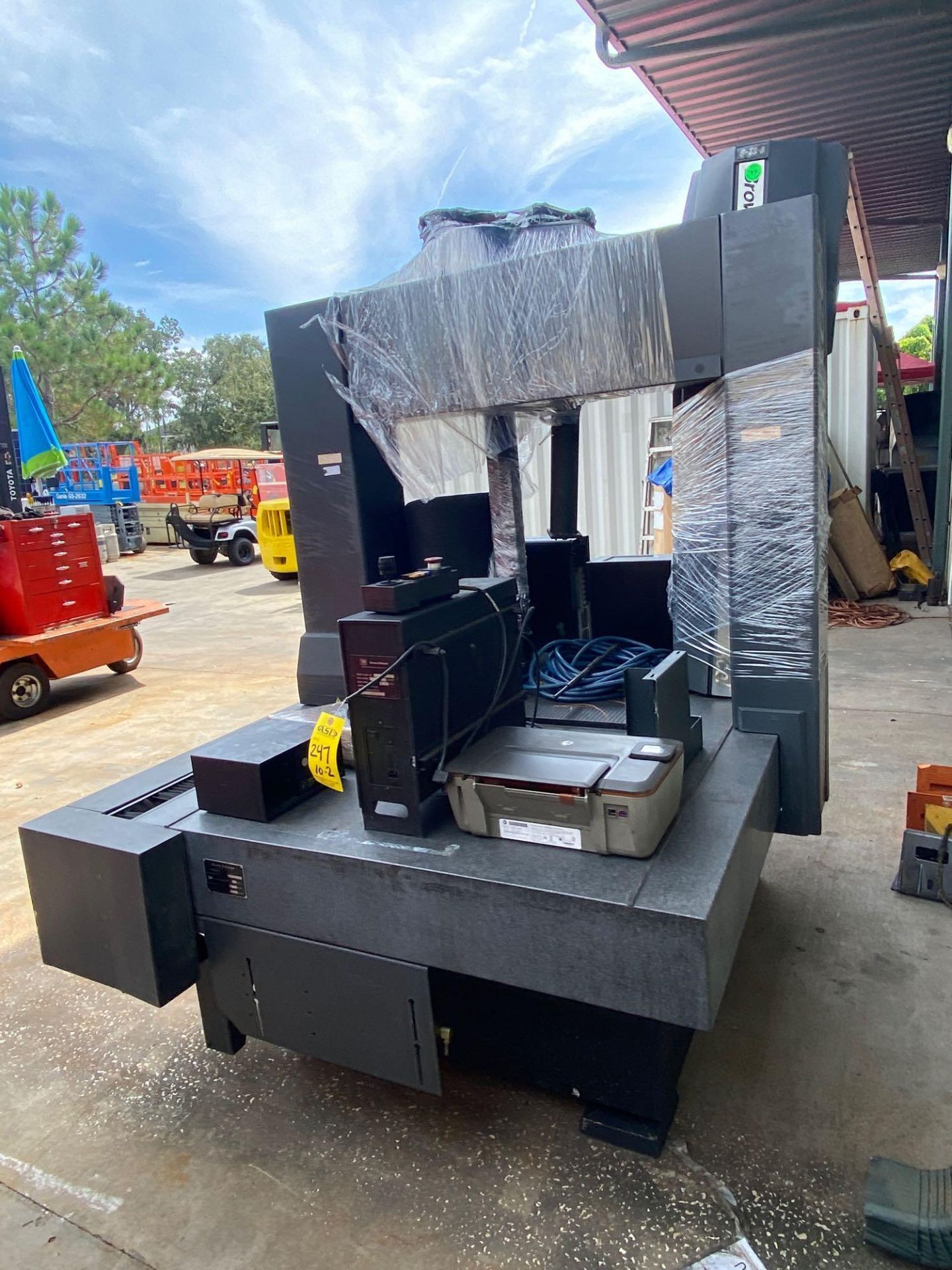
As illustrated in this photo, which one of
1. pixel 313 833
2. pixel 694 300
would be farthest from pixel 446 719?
pixel 694 300

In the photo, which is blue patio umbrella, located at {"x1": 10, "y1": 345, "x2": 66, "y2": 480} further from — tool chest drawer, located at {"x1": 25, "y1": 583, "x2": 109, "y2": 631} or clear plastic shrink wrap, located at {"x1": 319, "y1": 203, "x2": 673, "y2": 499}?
clear plastic shrink wrap, located at {"x1": 319, "y1": 203, "x2": 673, "y2": 499}

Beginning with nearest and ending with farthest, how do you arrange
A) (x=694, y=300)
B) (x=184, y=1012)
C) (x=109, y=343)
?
(x=694, y=300), (x=184, y=1012), (x=109, y=343)

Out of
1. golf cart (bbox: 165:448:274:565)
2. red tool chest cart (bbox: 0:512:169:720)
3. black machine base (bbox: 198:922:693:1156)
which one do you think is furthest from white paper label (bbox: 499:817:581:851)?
golf cart (bbox: 165:448:274:565)

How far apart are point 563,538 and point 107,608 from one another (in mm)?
4542

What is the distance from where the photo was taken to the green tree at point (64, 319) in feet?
70.6

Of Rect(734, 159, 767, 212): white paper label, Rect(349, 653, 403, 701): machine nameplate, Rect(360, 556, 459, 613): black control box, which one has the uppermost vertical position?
Rect(734, 159, 767, 212): white paper label

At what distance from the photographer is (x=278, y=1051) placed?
210 cm

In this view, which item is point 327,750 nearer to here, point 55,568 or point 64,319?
point 55,568

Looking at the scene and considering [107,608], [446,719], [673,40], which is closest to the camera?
[446,719]

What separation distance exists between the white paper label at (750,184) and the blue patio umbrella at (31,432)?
5912 mm

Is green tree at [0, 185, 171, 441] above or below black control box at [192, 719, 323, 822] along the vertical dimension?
above

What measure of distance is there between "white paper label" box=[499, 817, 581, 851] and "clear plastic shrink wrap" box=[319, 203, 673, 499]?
1083 mm

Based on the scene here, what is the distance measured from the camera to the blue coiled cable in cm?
230

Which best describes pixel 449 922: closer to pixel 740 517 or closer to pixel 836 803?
pixel 740 517
